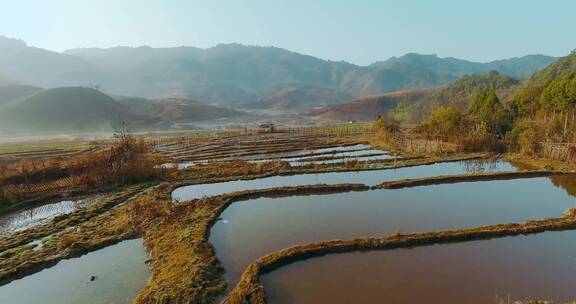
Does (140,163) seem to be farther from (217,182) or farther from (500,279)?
(500,279)

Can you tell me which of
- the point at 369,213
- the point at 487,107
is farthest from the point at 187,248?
the point at 487,107

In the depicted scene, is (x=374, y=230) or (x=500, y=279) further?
(x=374, y=230)

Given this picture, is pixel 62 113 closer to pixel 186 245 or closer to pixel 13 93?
pixel 13 93

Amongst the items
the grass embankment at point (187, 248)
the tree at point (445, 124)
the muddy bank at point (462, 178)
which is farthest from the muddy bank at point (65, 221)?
the tree at point (445, 124)

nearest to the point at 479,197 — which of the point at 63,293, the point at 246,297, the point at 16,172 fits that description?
the point at 246,297

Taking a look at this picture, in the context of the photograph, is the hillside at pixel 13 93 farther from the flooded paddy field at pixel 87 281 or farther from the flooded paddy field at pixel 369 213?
the flooded paddy field at pixel 369 213

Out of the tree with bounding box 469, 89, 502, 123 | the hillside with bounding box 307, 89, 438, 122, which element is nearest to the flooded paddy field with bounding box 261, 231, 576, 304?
the tree with bounding box 469, 89, 502, 123
